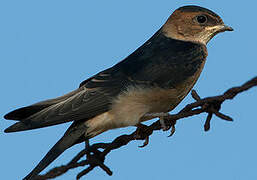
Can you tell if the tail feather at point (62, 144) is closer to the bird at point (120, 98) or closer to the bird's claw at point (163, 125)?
the bird at point (120, 98)

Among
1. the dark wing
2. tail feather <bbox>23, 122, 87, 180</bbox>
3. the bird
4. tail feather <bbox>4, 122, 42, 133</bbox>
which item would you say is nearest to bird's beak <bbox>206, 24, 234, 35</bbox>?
the bird

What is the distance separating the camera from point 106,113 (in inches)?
146

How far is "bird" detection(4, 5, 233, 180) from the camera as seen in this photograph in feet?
11.8

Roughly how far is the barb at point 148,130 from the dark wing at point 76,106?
0.31 metres

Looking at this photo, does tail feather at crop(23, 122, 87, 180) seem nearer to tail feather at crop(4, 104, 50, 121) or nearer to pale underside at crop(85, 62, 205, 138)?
pale underside at crop(85, 62, 205, 138)

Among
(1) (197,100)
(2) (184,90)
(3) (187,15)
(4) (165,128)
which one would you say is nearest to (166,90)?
(2) (184,90)

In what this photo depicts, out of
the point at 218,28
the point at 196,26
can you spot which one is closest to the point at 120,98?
the point at 196,26

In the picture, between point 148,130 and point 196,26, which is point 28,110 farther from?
point 196,26

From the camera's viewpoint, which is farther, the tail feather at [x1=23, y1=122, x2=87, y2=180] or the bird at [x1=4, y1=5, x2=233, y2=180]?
the bird at [x1=4, y1=5, x2=233, y2=180]

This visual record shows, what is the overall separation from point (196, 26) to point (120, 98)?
121 centimetres

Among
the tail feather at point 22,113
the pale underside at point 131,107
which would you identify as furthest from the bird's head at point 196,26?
the tail feather at point 22,113

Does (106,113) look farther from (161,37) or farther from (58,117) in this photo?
(161,37)

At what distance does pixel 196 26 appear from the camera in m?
4.39

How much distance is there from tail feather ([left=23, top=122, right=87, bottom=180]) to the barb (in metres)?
0.09
